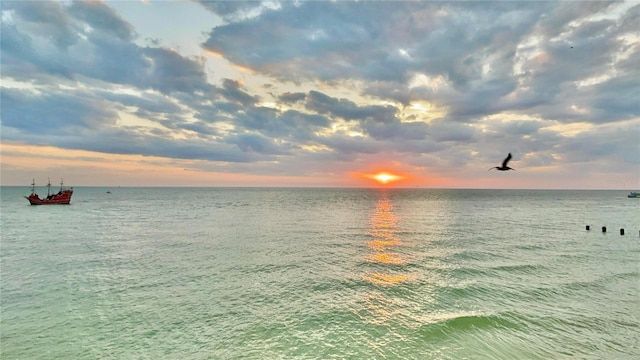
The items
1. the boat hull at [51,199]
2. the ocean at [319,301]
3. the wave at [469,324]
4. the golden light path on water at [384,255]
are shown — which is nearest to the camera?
the ocean at [319,301]

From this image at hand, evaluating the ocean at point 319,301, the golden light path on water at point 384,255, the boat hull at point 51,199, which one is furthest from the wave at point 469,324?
the boat hull at point 51,199

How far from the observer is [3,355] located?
46.7ft

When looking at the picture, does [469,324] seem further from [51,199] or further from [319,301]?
[51,199]

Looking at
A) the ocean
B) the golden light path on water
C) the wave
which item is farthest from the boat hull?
the wave

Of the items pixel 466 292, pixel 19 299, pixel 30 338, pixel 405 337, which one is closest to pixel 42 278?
pixel 19 299

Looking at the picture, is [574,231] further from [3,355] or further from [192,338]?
[3,355]

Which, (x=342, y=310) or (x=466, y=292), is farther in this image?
(x=466, y=292)

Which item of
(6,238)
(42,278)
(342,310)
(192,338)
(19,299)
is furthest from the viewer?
(6,238)

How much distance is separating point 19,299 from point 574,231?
70.5 m

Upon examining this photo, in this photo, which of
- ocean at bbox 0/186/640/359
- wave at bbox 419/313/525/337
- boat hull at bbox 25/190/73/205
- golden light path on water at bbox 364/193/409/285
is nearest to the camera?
ocean at bbox 0/186/640/359

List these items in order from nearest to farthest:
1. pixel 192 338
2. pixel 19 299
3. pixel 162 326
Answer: pixel 192 338 → pixel 162 326 → pixel 19 299

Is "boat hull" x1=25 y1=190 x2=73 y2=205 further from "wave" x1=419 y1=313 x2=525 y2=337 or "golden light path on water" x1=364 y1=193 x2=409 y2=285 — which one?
"wave" x1=419 y1=313 x2=525 y2=337

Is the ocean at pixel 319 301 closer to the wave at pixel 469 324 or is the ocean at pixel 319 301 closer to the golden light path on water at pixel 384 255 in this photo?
the wave at pixel 469 324

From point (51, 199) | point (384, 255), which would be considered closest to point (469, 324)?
point (384, 255)
